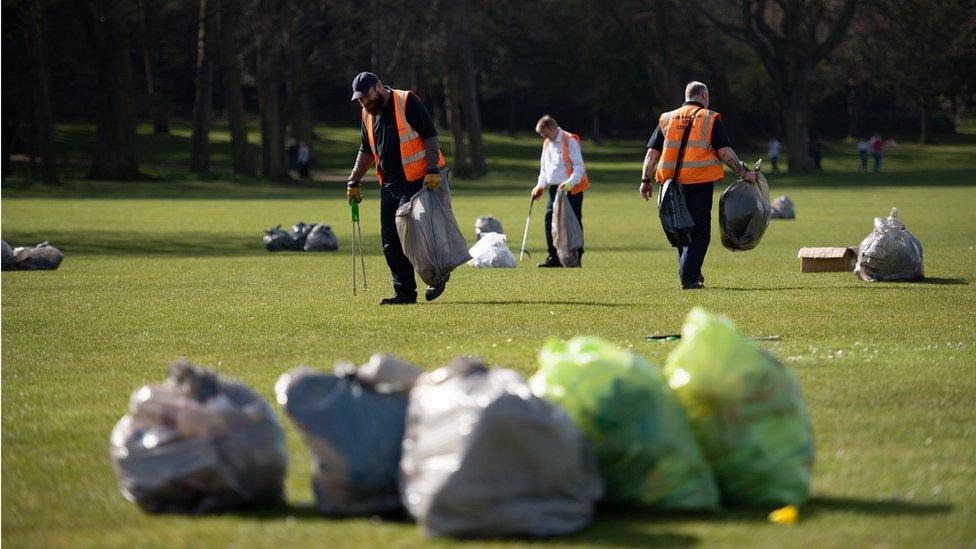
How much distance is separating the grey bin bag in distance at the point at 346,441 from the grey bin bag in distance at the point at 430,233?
778 cm

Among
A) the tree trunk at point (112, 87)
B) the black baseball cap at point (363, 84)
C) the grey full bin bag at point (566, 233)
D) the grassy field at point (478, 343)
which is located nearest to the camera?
the grassy field at point (478, 343)

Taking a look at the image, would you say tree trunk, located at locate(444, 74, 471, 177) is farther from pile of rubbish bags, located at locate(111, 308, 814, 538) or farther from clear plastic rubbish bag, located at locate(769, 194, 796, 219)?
pile of rubbish bags, located at locate(111, 308, 814, 538)

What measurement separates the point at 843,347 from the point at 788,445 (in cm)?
511

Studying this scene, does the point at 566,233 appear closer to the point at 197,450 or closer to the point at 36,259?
the point at 36,259

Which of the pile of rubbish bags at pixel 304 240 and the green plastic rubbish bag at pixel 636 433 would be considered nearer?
the green plastic rubbish bag at pixel 636 433

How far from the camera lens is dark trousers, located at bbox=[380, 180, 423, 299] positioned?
13906 millimetres

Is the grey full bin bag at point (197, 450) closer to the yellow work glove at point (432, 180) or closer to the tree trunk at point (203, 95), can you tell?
the yellow work glove at point (432, 180)

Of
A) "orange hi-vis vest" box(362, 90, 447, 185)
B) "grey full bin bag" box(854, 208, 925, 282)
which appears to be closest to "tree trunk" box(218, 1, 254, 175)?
"grey full bin bag" box(854, 208, 925, 282)

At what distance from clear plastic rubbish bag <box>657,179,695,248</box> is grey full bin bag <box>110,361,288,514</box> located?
9.42 metres

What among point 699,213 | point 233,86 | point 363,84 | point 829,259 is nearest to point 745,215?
point 699,213

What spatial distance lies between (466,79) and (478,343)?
5406 centimetres

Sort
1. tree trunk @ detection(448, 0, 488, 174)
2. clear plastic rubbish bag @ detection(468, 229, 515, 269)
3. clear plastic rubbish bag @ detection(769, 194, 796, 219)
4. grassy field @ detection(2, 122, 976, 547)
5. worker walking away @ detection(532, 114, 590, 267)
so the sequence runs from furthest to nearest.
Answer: tree trunk @ detection(448, 0, 488, 174), clear plastic rubbish bag @ detection(769, 194, 796, 219), clear plastic rubbish bag @ detection(468, 229, 515, 269), worker walking away @ detection(532, 114, 590, 267), grassy field @ detection(2, 122, 976, 547)

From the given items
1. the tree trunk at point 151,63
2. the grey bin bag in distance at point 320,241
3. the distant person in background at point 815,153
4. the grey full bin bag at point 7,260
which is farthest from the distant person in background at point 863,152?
Result: the grey full bin bag at point 7,260

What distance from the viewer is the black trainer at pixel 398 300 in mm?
14445
